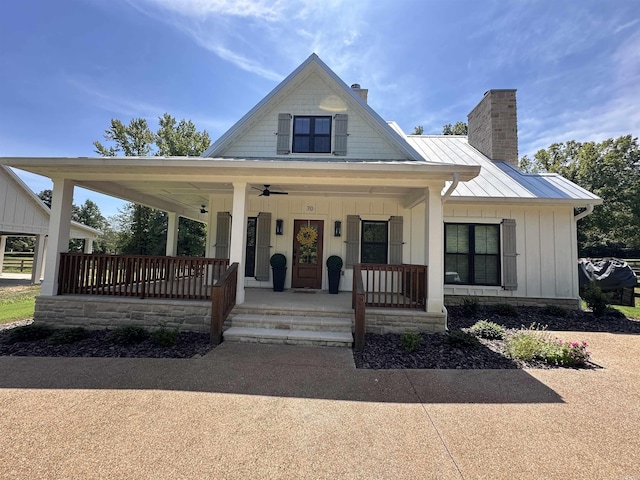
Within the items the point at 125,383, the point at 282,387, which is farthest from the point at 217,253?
the point at 282,387

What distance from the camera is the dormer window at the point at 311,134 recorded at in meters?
7.77

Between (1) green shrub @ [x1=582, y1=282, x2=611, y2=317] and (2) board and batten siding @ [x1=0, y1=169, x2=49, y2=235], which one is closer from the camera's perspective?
(1) green shrub @ [x1=582, y1=282, x2=611, y2=317]

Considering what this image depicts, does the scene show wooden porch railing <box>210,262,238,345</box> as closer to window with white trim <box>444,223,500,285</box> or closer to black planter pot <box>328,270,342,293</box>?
black planter pot <box>328,270,342,293</box>

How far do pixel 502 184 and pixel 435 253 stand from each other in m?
4.46

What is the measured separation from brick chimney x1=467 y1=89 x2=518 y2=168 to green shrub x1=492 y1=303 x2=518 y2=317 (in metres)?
5.65

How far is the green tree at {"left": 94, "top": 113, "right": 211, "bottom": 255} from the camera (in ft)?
62.2

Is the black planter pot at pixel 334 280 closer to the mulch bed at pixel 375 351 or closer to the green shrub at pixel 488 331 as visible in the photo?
the mulch bed at pixel 375 351

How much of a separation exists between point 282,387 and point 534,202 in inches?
306

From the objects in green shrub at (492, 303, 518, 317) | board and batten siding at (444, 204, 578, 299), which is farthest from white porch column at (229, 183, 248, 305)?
green shrub at (492, 303, 518, 317)

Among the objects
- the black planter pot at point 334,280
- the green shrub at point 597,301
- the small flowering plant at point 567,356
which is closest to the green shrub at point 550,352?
the small flowering plant at point 567,356

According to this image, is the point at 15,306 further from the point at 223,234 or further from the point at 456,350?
the point at 456,350

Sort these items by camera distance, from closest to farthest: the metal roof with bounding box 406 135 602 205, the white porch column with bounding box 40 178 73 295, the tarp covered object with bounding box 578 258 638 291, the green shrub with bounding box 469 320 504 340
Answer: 1. the green shrub with bounding box 469 320 504 340
2. the white porch column with bounding box 40 178 73 295
3. the metal roof with bounding box 406 135 602 205
4. the tarp covered object with bounding box 578 258 638 291

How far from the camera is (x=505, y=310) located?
280 inches

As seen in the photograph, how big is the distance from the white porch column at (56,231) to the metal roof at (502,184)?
8.85 metres
